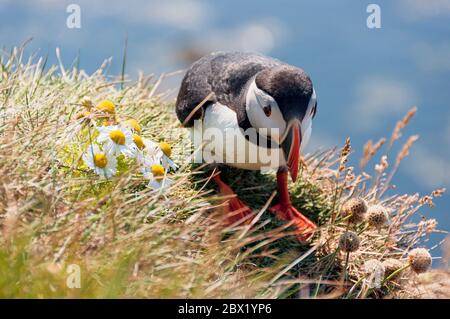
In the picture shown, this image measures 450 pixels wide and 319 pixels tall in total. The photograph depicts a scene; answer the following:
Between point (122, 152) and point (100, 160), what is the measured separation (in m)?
0.17

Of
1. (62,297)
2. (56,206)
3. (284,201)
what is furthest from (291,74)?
(62,297)

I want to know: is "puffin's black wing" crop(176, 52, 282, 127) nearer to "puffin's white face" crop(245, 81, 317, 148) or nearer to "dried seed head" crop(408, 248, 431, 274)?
"puffin's white face" crop(245, 81, 317, 148)

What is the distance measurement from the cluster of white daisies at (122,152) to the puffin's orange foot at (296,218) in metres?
1.20

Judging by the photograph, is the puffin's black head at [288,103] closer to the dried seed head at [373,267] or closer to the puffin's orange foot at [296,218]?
the puffin's orange foot at [296,218]

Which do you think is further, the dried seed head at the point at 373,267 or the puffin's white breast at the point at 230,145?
the puffin's white breast at the point at 230,145

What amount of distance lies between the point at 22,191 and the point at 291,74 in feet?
6.33

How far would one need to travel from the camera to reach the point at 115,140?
3.95 meters

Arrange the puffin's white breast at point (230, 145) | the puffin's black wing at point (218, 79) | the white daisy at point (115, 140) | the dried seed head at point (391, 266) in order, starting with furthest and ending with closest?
the puffin's black wing at point (218, 79), the puffin's white breast at point (230, 145), the dried seed head at point (391, 266), the white daisy at point (115, 140)

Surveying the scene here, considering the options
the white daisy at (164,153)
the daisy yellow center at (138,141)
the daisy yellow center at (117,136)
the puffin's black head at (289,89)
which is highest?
the puffin's black head at (289,89)

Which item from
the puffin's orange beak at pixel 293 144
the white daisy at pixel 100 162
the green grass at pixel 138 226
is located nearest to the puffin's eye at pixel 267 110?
the puffin's orange beak at pixel 293 144

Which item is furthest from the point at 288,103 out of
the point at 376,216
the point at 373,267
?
the point at 373,267

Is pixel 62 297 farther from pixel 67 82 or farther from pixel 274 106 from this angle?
pixel 67 82

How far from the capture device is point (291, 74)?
4250 mm

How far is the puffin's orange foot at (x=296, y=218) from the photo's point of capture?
483 centimetres
